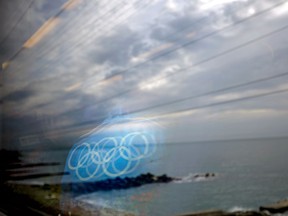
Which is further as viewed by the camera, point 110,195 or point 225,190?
point 110,195

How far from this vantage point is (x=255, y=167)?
264 cm

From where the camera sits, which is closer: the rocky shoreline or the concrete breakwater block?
the rocky shoreline

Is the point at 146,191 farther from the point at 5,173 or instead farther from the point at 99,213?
the point at 5,173

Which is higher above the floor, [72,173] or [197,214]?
[72,173]

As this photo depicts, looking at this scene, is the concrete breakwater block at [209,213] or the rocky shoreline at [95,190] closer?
the rocky shoreline at [95,190]

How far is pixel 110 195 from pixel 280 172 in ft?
5.82

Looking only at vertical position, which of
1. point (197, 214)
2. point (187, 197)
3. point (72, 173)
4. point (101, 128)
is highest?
point (101, 128)

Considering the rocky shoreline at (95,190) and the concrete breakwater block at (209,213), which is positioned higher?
the rocky shoreline at (95,190)

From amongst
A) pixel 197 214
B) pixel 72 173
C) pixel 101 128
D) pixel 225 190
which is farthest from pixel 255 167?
pixel 72 173

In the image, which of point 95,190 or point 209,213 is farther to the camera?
point 209,213

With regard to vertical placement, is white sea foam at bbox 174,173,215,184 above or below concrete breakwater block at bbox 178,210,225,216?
above

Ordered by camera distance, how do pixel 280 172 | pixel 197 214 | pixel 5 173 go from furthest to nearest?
pixel 5 173, pixel 197 214, pixel 280 172

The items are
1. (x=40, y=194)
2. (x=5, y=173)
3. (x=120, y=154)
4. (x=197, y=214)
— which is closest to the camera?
(x=120, y=154)

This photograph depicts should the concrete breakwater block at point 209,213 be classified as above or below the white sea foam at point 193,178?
below
